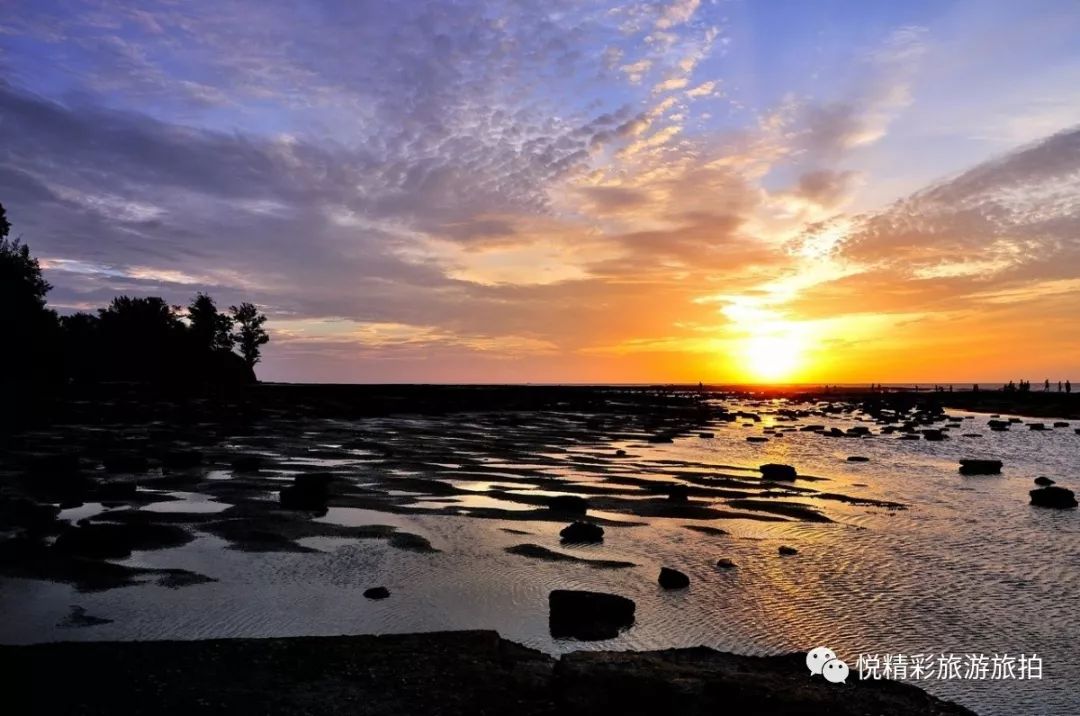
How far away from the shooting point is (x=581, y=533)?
19.3 m

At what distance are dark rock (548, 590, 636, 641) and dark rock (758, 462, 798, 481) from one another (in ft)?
74.6

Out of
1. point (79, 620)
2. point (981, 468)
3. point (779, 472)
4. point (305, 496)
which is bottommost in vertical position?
point (79, 620)

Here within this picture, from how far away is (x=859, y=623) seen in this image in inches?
504

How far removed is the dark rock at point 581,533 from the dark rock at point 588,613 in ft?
21.6

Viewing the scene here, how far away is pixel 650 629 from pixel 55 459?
98.8ft

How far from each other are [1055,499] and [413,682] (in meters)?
26.8

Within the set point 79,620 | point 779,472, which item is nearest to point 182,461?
point 79,620

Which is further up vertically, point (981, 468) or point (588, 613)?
point (981, 468)

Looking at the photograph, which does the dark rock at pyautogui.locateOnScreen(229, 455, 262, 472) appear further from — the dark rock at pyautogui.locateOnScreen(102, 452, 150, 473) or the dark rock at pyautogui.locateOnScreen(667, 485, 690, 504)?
the dark rock at pyautogui.locateOnScreen(667, 485, 690, 504)

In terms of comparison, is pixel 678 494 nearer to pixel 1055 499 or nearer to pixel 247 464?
pixel 1055 499

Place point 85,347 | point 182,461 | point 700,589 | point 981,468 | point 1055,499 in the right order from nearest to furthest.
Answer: point 700,589 < point 1055,499 < point 182,461 < point 981,468 < point 85,347

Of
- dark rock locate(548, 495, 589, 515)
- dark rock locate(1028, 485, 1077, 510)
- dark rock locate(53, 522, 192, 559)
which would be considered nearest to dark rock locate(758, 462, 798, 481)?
dark rock locate(1028, 485, 1077, 510)

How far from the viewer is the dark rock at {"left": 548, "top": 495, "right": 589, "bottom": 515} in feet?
77.7

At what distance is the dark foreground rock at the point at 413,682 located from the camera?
824cm
